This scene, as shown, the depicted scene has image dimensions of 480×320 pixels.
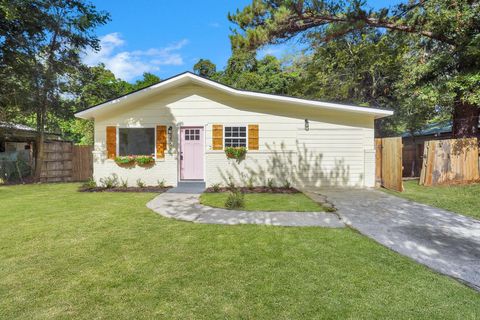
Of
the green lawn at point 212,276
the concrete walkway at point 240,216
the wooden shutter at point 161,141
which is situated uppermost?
the wooden shutter at point 161,141

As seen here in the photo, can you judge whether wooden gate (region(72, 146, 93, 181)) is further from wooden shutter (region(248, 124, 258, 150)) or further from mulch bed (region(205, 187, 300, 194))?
wooden shutter (region(248, 124, 258, 150))

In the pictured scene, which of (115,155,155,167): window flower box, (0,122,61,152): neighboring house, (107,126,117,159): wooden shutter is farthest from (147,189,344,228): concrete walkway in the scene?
(0,122,61,152): neighboring house

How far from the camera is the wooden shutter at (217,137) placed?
30.0 feet

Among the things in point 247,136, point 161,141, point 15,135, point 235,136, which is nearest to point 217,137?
point 235,136

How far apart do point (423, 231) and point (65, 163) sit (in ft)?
42.8

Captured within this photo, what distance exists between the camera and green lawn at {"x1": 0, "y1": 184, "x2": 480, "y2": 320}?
2260mm

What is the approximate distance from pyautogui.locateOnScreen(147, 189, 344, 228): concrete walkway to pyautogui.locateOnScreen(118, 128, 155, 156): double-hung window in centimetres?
358

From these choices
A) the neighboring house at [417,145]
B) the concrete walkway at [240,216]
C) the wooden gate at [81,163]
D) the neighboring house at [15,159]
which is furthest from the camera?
the neighboring house at [417,145]

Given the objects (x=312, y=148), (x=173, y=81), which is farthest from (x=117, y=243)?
(x=312, y=148)

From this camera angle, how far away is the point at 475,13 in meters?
8.23

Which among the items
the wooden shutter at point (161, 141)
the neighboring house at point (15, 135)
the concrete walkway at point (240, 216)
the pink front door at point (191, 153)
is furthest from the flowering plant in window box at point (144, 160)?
the neighboring house at point (15, 135)

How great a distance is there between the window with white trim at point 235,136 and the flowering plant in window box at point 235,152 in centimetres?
22

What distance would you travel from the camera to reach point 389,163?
874 centimetres

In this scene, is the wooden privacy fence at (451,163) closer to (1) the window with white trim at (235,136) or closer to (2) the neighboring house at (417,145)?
(2) the neighboring house at (417,145)
